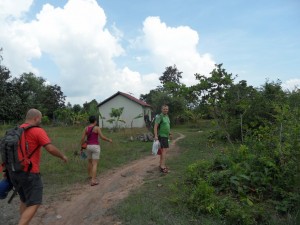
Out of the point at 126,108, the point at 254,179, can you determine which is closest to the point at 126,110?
the point at 126,108

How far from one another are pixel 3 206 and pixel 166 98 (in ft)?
102

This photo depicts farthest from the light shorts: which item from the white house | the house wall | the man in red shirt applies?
the house wall

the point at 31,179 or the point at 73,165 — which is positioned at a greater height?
the point at 31,179

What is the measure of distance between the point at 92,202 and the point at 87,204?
12 cm

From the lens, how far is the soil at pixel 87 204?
18.7 feet

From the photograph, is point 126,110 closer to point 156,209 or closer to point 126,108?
point 126,108

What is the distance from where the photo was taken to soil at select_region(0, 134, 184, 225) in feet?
18.7

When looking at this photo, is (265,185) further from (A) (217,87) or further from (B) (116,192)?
(A) (217,87)

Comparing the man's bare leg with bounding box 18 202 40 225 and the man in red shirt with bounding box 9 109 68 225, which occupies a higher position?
the man in red shirt with bounding box 9 109 68 225

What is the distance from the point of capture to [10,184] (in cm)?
497

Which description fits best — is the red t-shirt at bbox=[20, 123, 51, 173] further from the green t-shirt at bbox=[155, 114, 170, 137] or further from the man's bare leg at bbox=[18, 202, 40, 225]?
the green t-shirt at bbox=[155, 114, 170, 137]

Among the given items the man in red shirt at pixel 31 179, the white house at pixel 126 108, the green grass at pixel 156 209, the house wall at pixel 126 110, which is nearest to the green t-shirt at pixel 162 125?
the green grass at pixel 156 209

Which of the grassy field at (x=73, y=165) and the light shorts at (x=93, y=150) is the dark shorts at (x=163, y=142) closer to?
the light shorts at (x=93, y=150)

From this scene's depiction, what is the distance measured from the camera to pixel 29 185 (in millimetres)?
4672
